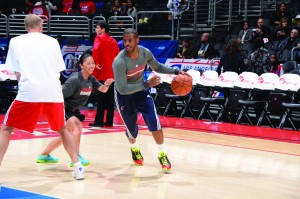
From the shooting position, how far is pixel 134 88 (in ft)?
25.4

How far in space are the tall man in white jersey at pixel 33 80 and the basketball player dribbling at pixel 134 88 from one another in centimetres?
99

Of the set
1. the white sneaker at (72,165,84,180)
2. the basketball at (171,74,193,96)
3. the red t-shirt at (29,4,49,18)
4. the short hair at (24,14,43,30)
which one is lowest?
the white sneaker at (72,165,84,180)

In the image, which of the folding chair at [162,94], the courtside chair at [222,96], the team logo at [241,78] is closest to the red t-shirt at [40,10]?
the folding chair at [162,94]

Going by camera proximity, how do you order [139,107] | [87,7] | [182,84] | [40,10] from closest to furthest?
[139,107], [182,84], [40,10], [87,7]

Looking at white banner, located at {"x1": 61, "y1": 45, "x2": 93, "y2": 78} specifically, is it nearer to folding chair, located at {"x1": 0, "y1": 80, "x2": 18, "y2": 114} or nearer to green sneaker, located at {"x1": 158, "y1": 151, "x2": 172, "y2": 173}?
folding chair, located at {"x1": 0, "y1": 80, "x2": 18, "y2": 114}

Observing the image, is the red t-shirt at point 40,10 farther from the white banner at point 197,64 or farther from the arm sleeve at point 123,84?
the arm sleeve at point 123,84

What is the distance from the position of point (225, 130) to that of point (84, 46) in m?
6.29

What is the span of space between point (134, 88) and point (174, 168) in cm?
132

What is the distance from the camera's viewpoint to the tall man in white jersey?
6930 mm

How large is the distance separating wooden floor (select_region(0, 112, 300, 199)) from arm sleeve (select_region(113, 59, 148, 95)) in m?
1.05

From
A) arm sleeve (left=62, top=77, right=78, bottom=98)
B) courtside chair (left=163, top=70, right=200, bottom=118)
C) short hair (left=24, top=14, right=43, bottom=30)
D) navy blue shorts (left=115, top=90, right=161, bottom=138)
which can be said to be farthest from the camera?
courtside chair (left=163, top=70, right=200, bottom=118)

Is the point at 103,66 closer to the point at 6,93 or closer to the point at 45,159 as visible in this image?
the point at 6,93

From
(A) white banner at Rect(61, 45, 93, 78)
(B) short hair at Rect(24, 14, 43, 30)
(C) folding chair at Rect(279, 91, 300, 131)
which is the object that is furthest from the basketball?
(A) white banner at Rect(61, 45, 93, 78)

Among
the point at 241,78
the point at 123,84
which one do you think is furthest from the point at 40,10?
the point at 123,84
